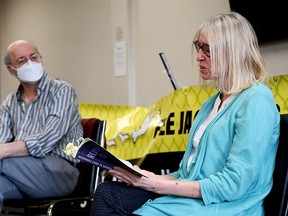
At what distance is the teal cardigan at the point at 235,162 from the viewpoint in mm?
1497

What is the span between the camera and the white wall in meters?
3.48

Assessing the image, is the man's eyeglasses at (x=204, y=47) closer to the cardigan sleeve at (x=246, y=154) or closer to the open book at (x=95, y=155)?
the cardigan sleeve at (x=246, y=154)

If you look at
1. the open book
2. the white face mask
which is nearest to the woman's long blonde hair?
the open book

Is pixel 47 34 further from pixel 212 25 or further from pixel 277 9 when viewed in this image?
pixel 212 25

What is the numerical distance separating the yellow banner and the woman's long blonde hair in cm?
68

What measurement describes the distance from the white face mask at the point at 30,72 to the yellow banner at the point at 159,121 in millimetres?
810

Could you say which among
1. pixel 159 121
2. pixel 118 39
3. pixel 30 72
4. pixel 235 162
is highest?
pixel 118 39

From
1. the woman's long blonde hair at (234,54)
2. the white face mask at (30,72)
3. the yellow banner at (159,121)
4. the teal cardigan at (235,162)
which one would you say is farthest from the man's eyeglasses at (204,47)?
the white face mask at (30,72)

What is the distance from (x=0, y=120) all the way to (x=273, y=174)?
1697 mm

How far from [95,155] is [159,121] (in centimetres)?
160

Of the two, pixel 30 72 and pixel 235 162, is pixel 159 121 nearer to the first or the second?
pixel 30 72

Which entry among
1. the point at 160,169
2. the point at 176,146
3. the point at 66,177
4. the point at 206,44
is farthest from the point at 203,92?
the point at 206,44

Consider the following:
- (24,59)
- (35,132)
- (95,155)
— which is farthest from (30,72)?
(95,155)

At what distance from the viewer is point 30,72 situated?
2.75m
